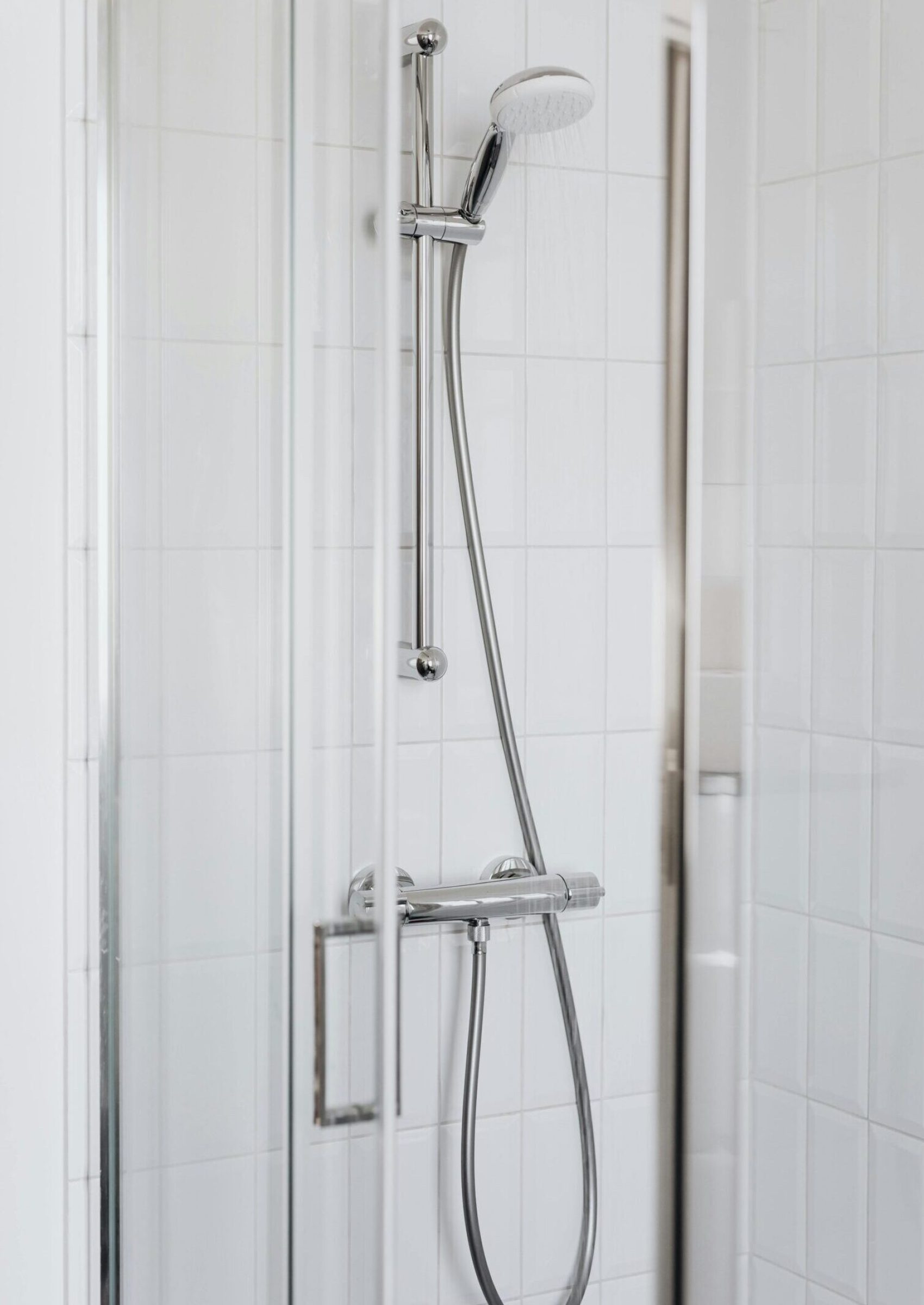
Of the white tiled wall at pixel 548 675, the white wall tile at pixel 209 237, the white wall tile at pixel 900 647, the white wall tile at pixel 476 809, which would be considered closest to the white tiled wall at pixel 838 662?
the white wall tile at pixel 900 647

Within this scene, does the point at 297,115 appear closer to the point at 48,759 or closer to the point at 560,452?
the point at 560,452

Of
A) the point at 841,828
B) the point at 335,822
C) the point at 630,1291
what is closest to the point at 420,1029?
the point at 630,1291

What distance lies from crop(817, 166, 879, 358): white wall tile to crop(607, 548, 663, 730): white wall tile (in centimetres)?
23

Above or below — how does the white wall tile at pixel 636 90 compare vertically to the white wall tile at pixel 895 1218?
above

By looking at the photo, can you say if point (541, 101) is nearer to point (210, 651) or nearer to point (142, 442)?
point (142, 442)

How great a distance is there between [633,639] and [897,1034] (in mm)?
389

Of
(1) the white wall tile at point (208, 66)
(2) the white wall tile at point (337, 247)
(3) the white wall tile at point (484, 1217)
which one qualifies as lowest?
(3) the white wall tile at point (484, 1217)

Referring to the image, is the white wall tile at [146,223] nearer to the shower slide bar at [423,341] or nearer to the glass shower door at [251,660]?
the glass shower door at [251,660]

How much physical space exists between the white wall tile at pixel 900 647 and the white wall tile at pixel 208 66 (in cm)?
60

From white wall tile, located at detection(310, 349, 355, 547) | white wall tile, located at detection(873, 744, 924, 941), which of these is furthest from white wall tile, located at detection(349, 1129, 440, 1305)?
white wall tile, located at detection(310, 349, 355, 547)

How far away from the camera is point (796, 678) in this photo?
1.00 meters

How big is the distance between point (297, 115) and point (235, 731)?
0.31m

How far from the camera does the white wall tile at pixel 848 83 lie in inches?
37.4

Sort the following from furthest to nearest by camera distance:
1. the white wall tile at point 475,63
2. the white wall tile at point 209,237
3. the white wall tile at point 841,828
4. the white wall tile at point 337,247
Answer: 1. the white wall tile at point 841,828
2. the white wall tile at point 475,63
3. the white wall tile at point 209,237
4. the white wall tile at point 337,247
